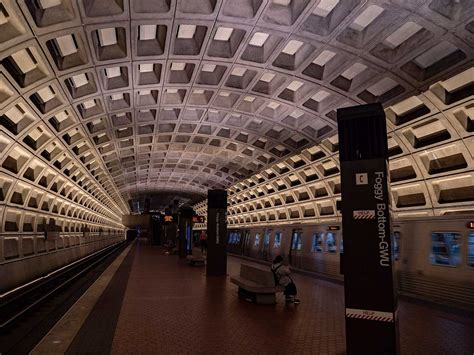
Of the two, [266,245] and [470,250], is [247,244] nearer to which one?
[266,245]

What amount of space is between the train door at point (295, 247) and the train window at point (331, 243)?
2689 mm

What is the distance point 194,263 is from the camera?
69.2 ft

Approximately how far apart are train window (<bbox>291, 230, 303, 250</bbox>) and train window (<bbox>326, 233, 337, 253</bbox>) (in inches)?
112

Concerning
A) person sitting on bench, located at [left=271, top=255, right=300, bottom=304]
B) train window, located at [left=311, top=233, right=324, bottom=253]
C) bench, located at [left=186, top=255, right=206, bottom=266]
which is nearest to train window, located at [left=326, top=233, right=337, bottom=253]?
train window, located at [left=311, top=233, right=324, bottom=253]

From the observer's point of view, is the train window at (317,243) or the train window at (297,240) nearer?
the train window at (317,243)

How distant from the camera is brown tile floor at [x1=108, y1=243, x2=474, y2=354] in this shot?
630cm

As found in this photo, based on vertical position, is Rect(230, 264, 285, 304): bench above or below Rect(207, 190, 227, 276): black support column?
below

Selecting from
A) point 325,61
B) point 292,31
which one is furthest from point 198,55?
point 325,61

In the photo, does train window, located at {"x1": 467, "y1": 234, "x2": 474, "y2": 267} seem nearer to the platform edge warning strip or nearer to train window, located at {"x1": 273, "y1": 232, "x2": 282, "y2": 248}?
the platform edge warning strip

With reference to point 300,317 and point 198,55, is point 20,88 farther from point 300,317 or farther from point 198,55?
point 300,317

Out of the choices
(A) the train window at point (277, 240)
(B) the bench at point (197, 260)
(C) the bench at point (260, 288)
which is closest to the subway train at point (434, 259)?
(C) the bench at point (260, 288)

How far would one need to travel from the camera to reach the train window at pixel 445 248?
10.2 m

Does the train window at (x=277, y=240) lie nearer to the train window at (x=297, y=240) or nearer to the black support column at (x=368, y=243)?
the train window at (x=297, y=240)

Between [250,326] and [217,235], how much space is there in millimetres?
8775
